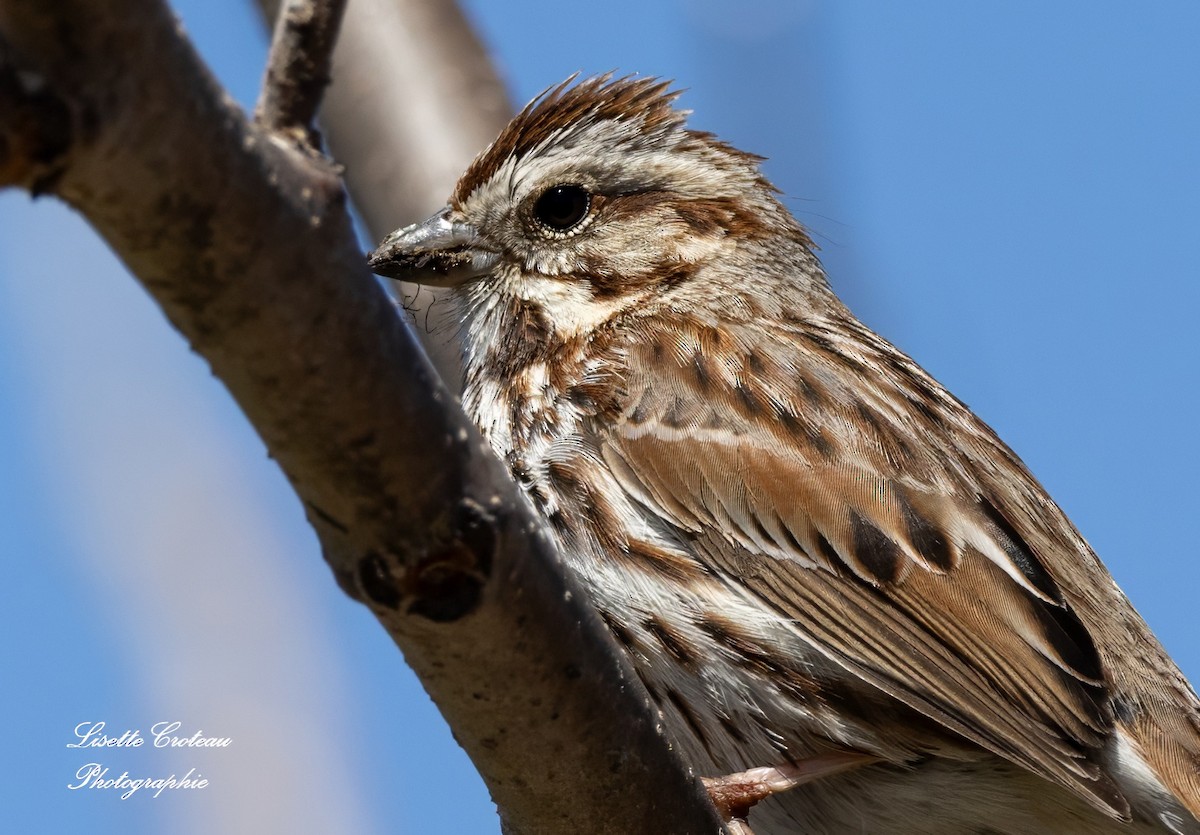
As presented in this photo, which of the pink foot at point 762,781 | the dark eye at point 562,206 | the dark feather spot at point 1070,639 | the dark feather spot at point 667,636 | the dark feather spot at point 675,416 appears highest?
the dark eye at point 562,206

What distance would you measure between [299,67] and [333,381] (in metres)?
0.41

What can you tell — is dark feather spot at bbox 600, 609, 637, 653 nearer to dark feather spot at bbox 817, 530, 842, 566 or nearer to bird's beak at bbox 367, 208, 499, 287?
dark feather spot at bbox 817, 530, 842, 566

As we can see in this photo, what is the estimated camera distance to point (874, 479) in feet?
12.9

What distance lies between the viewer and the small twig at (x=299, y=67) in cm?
183

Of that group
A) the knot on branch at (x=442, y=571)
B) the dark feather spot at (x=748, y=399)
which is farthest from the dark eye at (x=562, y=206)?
the knot on branch at (x=442, y=571)

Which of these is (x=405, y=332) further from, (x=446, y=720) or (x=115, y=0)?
(x=446, y=720)

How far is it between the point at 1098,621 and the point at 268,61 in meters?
2.98

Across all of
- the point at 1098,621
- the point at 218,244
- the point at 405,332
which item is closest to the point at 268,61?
the point at 218,244

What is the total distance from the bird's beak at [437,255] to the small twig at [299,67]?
2596 mm

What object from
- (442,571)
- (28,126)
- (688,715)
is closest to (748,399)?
(688,715)

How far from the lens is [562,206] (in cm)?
461

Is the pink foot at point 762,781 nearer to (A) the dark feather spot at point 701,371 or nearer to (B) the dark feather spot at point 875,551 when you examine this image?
(B) the dark feather spot at point 875,551

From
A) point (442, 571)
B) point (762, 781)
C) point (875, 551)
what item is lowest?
point (762, 781)

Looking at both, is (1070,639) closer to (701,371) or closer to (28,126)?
(701,371)
